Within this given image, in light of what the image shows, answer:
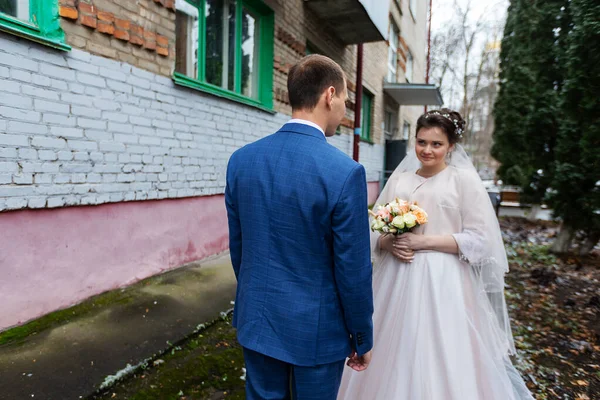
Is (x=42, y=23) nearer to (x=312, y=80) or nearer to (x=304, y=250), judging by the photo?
(x=312, y=80)

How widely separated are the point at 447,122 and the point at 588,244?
6.57m

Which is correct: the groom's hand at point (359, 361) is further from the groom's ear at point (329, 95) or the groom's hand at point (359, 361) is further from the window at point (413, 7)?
the window at point (413, 7)

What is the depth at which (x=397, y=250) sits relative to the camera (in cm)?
240

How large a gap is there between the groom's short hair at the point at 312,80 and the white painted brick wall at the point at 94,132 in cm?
242

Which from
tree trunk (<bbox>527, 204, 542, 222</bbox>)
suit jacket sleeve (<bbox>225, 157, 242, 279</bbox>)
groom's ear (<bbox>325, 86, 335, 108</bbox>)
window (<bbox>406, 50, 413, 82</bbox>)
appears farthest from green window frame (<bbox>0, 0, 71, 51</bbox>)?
window (<bbox>406, 50, 413, 82</bbox>)

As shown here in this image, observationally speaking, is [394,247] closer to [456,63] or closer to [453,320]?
[453,320]

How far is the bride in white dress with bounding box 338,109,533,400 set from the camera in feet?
7.14

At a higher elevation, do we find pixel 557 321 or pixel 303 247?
pixel 303 247

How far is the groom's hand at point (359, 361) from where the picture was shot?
1.58m

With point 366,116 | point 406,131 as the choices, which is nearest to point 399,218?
point 366,116

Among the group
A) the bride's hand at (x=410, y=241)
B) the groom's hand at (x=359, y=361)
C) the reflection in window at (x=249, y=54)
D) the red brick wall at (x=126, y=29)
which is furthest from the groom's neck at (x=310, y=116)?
the reflection in window at (x=249, y=54)

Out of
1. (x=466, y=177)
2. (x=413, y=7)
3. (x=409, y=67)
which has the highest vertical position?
(x=413, y=7)

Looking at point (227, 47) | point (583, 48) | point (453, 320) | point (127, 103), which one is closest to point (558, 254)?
point (583, 48)

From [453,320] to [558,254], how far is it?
6.52 meters
